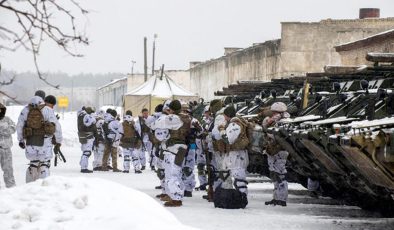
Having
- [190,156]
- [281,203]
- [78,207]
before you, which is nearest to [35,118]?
[190,156]

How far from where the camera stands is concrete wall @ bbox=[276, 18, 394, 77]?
42.5m

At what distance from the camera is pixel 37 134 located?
12.8 meters

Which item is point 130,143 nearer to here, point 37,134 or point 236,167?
point 37,134

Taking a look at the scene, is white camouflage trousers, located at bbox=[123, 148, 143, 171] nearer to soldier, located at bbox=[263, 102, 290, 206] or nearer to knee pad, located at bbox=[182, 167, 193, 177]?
knee pad, located at bbox=[182, 167, 193, 177]

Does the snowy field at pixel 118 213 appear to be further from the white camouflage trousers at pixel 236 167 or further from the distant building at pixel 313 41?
the distant building at pixel 313 41

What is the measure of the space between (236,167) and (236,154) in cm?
19

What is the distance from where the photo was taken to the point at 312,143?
1113 centimetres

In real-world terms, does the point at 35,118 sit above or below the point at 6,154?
above

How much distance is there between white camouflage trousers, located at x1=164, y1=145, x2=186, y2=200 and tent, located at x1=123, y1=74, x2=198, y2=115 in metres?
24.6

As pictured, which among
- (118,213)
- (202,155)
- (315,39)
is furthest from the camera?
(315,39)

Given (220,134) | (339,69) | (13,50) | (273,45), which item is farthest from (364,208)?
(273,45)

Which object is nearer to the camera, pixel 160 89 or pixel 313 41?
pixel 160 89

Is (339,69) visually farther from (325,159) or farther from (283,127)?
(325,159)

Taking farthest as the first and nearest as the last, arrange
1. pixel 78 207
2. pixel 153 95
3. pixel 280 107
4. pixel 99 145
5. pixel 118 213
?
1. pixel 153 95
2. pixel 99 145
3. pixel 280 107
4. pixel 78 207
5. pixel 118 213
